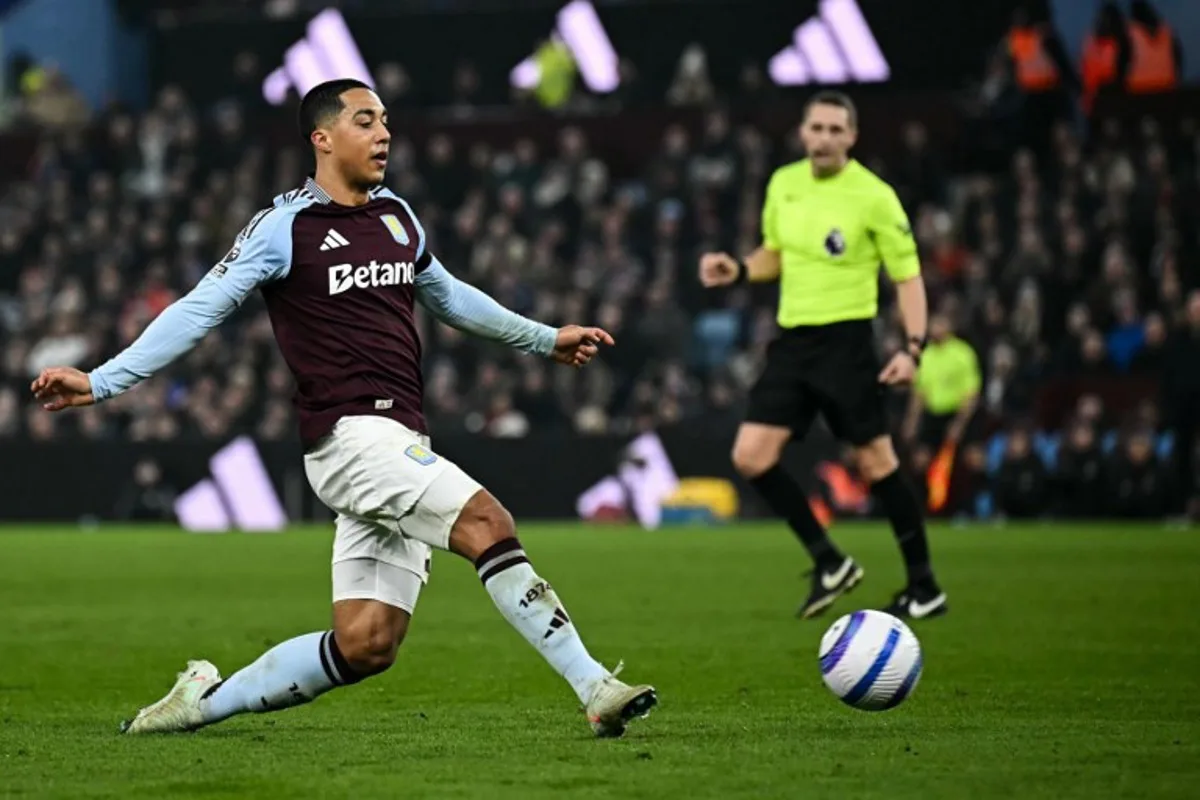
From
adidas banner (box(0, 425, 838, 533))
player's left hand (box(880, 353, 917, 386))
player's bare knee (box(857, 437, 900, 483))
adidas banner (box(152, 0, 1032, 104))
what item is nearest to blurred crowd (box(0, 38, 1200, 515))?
adidas banner (box(0, 425, 838, 533))

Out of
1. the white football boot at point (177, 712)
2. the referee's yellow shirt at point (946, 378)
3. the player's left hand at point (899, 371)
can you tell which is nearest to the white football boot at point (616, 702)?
the white football boot at point (177, 712)

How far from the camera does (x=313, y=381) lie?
7426 millimetres

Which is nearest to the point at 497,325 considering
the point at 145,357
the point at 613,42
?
the point at 145,357

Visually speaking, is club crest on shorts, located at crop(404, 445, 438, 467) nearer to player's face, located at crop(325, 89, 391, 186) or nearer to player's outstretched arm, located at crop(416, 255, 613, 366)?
player's outstretched arm, located at crop(416, 255, 613, 366)

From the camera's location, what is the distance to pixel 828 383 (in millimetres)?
12062

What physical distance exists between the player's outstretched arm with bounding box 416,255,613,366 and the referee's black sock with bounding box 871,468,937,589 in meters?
4.40

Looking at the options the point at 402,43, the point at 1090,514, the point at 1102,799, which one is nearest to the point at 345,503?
the point at 1102,799

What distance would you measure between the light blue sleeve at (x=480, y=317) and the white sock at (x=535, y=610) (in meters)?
1.00

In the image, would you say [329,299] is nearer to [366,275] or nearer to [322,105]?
[366,275]

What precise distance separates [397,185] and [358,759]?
22644 mm

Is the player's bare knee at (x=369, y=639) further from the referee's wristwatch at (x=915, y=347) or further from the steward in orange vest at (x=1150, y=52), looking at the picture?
the steward in orange vest at (x=1150, y=52)

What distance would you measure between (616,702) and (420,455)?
0.96 m

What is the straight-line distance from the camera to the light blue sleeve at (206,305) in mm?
7016

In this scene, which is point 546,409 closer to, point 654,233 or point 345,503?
point 654,233
